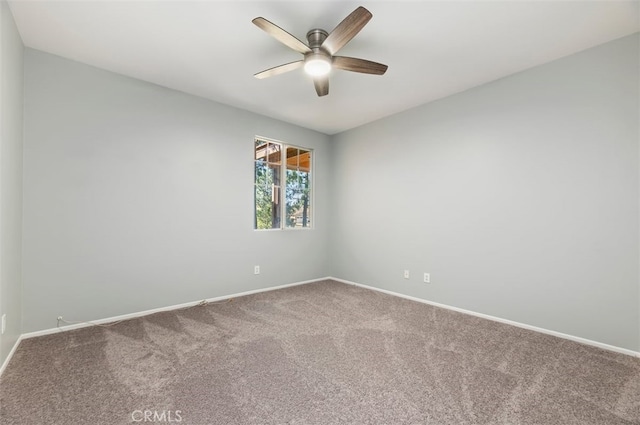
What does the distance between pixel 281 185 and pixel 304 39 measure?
2.41 meters

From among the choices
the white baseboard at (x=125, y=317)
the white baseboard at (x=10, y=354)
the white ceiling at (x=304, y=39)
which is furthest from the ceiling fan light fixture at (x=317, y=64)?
the white baseboard at (x=10, y=354)

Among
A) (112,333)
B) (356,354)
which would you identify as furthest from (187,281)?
(356,354)

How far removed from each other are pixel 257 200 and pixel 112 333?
7.53 feet

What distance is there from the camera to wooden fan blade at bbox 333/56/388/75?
2268mm

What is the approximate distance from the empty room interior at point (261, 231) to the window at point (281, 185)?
19 centimetres

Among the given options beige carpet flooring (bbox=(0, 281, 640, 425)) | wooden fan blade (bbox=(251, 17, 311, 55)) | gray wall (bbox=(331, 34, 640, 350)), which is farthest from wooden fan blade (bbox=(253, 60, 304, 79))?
beige carpet flooring (bbox=(0, 281, 640, 425))

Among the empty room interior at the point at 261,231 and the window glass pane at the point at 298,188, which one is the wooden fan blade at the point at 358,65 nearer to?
the empty room interior at the point at 261,231

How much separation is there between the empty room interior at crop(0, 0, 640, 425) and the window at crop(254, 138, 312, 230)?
0.64 feet

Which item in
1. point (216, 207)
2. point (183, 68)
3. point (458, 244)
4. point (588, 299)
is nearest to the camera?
point (588, 299)

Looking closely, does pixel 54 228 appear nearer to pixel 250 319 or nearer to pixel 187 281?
pixel 187 281

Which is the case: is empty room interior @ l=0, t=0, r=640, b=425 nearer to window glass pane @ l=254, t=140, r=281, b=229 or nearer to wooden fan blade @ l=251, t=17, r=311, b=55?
wooden fan blade @ l=251, t=17, r=311, b=55

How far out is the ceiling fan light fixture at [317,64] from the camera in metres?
2.23

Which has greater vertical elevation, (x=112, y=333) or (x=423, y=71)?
(x=423, y=71)

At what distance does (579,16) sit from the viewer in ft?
6.86
